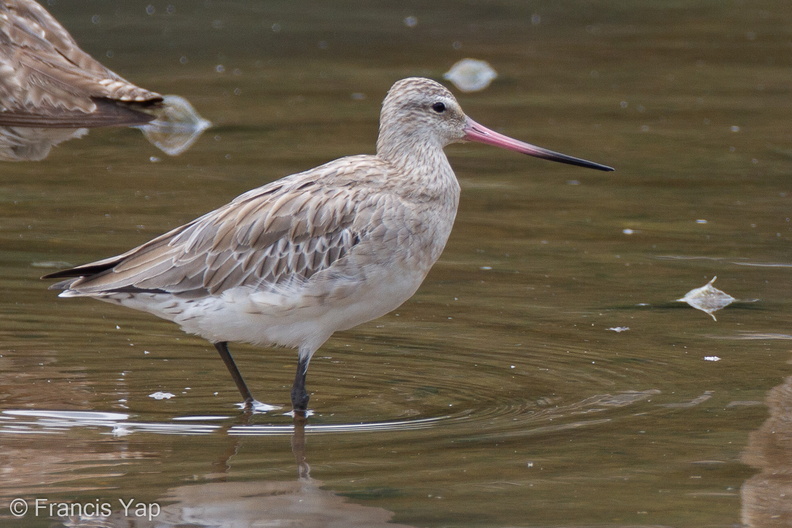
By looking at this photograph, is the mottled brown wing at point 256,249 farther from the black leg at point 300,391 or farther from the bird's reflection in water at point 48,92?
the bird's reflection in water at point 48,92

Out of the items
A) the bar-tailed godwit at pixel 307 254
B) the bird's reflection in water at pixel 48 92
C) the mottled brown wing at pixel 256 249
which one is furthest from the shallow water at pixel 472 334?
the bird's reflection in water at pixel 48 92

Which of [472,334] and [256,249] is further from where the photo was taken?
[472,334]

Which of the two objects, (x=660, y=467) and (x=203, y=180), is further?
(x=203, y=180)

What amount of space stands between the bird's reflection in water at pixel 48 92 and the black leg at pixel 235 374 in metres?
1.58

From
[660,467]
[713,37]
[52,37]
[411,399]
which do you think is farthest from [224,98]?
[660,467]

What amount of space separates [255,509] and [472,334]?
8.63ft

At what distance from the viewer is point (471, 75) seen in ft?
47.3

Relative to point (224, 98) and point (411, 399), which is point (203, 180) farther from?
point (411, 399)

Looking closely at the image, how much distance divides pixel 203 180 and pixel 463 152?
2390 mm

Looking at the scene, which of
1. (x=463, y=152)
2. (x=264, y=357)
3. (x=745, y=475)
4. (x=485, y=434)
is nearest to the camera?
(x=745, y=475)

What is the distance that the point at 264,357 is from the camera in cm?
761

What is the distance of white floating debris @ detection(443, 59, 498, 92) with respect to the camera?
46.3 feet

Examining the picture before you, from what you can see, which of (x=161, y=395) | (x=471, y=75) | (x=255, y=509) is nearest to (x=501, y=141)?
(x=161, y=395)

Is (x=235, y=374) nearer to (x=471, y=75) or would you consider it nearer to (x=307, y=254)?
(x=307, y=254)
